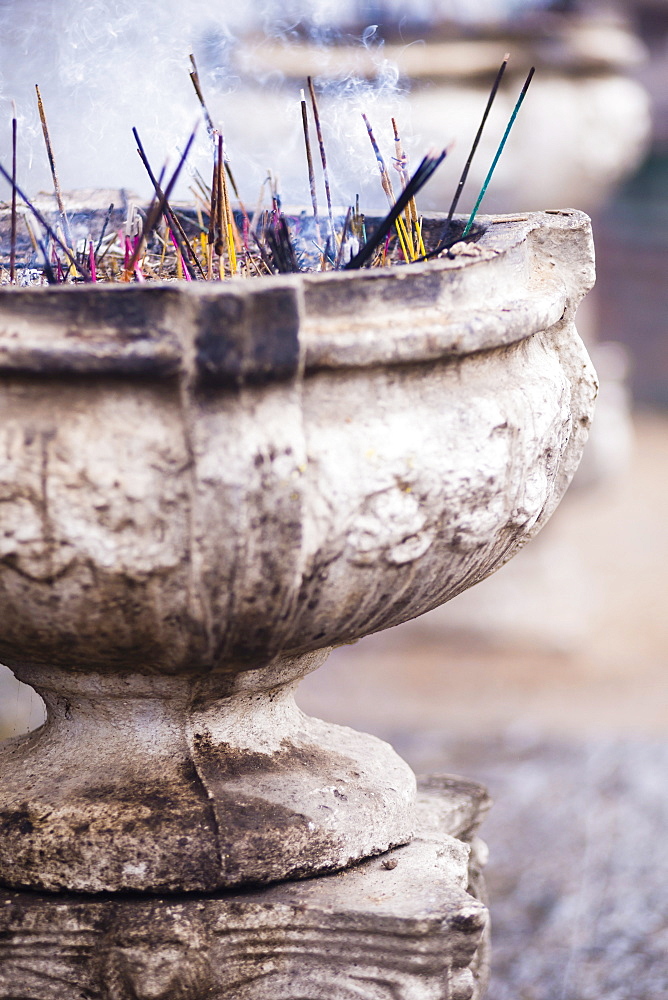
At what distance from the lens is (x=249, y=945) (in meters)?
1.30

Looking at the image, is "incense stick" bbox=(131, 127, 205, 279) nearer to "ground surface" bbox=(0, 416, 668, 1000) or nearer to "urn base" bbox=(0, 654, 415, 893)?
"urn base" bbox=(0, 654, 415, 893)

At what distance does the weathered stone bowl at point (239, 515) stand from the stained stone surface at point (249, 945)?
1.3 inches

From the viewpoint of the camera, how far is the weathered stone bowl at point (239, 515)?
1059mm

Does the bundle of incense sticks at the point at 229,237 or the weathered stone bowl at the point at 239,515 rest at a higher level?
the bundle of incense sticks at the point at 229,237

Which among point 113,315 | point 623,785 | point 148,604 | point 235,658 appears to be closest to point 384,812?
point 235,658

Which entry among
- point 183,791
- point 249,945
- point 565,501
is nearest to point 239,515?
point 183,791

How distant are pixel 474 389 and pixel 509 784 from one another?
1917mm

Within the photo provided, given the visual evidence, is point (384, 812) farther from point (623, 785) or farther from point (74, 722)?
point (623, 785)

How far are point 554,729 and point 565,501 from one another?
1.20 m

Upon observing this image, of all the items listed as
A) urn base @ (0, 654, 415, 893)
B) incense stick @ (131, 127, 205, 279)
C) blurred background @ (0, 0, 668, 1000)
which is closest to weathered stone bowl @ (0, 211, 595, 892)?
→ urn base @ (0, 654, 415, 893)

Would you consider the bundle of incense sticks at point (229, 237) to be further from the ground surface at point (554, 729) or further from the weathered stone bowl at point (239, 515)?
the ground surface at point (554, 729)

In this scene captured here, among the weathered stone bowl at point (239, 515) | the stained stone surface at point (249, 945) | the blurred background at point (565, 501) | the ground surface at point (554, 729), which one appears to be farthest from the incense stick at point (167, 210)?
A: the ground surface at point (554, 729)

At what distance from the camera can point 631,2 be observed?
661cm

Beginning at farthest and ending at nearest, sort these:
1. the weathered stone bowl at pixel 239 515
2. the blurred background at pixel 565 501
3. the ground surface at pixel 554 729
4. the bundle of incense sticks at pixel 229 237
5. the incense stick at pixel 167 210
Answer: the ground surface at pixel 554 729, the blurred background at pixel 565 501, the bundle of incense sticks at pixel 229 237, the incense stick at pixel 167 210, the weathered stone bowl at pixel 239 515
